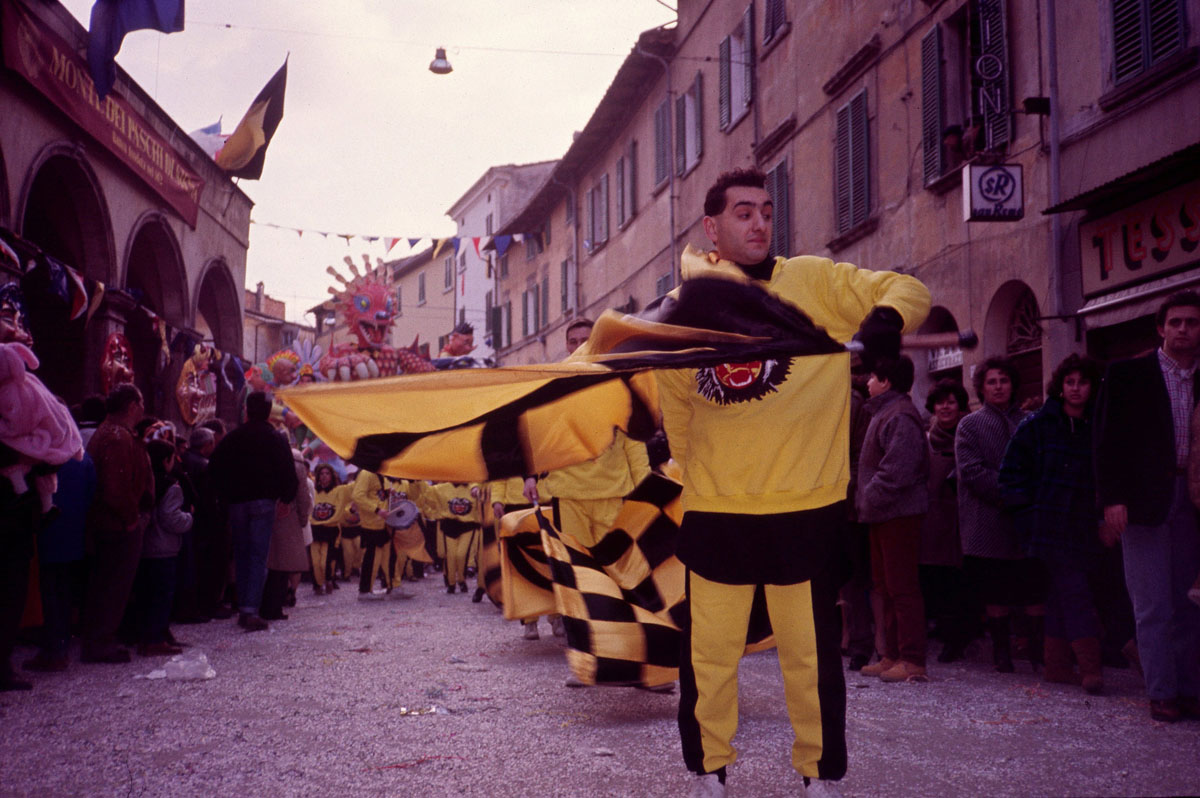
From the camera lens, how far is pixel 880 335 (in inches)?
137

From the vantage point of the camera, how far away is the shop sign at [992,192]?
11500mm

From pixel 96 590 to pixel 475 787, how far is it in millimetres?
4619

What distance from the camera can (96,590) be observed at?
7746 millimetres

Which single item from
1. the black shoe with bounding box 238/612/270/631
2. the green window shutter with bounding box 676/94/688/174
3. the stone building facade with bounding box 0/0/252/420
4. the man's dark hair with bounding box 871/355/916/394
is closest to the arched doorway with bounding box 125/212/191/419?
the stone building facade with bounding box 0/0/252/420

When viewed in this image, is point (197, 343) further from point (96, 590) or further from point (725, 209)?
point (725, 209)

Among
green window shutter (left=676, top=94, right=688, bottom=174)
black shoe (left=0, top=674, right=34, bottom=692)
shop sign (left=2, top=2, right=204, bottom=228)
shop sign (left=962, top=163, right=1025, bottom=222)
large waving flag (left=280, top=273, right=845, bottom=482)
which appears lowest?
black shoe (left=0, top=674, right=34, bottom=692)

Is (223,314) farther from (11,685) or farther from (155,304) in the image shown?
(11,685)

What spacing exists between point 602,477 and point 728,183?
342 cm

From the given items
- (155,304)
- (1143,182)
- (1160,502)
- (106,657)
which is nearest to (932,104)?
(1143,182)

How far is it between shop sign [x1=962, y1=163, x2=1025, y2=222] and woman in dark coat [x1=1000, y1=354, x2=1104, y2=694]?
501 cm

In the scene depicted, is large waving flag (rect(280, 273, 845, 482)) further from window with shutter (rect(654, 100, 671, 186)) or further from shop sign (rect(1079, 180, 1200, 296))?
window with shutter (rect(654, 100, 671, 186))

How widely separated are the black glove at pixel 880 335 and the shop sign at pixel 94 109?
10.3 meters

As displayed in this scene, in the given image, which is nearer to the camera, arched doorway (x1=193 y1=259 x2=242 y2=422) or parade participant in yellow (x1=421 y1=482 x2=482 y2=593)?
parade participant in yellow (x1=421 y1=482 x2=482 y2=593)

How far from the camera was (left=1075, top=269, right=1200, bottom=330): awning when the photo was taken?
970cm
